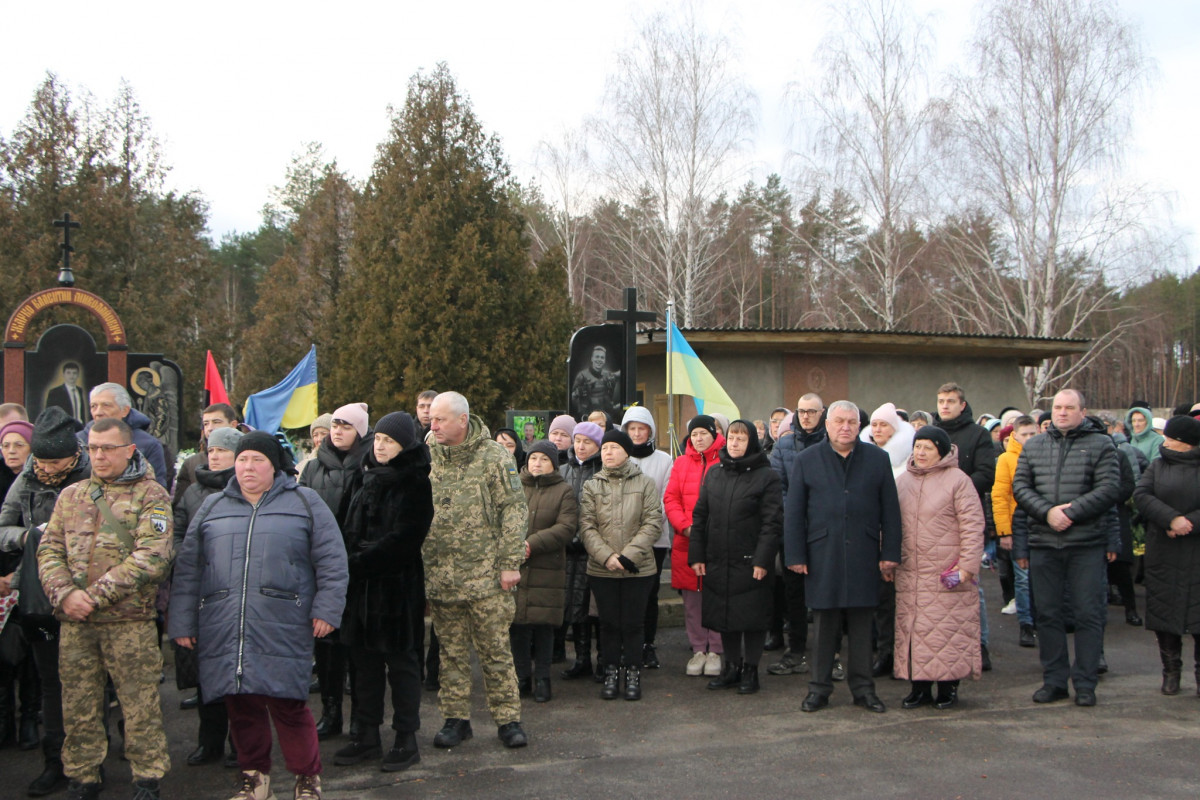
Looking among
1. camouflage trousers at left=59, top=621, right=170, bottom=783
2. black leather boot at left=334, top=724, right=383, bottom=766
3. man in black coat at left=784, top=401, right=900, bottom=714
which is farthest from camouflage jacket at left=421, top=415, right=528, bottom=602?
man in black coat at left=784, top=401, right=900, bottom=714

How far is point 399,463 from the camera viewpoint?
502 centimetres

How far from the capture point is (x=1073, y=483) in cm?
615

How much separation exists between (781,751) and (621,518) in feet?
6.53

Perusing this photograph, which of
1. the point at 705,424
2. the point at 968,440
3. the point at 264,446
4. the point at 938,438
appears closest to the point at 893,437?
the point at 968,440

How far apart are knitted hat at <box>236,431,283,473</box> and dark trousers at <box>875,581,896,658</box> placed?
4587 millimetres

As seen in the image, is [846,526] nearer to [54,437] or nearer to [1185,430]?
[1185,430]

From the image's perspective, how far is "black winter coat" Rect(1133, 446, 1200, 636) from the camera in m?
6.22

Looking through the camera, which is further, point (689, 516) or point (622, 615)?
point (689, 516)

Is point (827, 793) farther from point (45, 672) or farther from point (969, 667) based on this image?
point (45, 672)

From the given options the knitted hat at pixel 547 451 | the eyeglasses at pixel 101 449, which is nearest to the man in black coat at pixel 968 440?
the knitted hat at pixel 547 451

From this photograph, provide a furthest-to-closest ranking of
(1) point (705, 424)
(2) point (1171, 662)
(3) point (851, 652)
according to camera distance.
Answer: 1. (1) point (705, 424)
2. (2) point (1171, 662)
3. (3) point (851, 652)

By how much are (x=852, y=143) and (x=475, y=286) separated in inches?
526

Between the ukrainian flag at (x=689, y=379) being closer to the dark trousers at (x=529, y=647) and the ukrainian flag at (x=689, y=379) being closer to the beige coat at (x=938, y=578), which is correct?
the beige coat at (x=938, y=578)

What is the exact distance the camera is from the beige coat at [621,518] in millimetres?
6535
